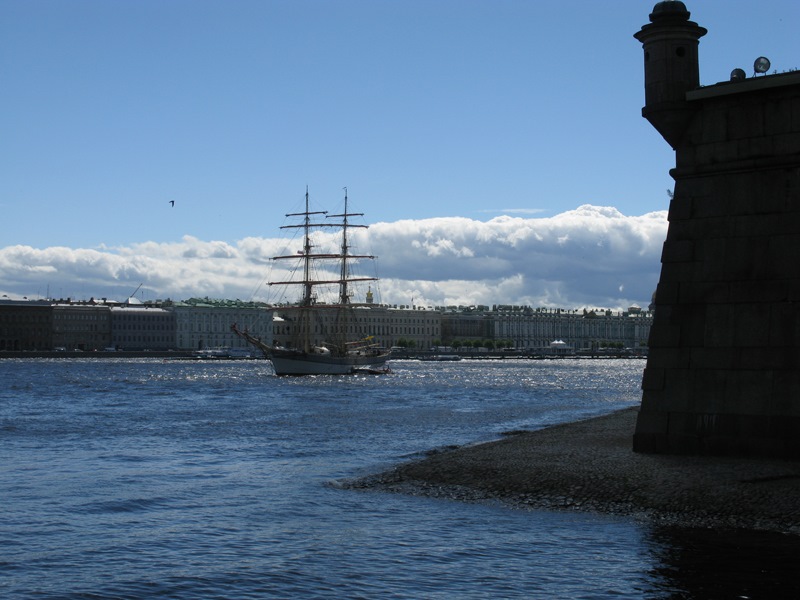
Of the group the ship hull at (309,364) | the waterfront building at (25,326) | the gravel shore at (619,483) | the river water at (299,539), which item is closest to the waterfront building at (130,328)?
the waterfront building at (25,326)

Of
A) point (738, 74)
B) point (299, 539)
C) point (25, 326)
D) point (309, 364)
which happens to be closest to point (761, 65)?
point (738, 74)

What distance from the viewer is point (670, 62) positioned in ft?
65.5

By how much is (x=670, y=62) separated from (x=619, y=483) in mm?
8123

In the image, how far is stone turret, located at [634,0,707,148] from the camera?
19.8m

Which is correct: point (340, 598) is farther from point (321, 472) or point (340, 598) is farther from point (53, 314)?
point (53, 314)

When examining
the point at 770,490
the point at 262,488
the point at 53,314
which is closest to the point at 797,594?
the point at 770,490

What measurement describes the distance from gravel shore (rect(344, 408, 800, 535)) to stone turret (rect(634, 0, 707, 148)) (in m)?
6.19

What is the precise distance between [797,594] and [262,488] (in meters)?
11.2

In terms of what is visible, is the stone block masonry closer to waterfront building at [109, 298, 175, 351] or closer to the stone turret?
the stone turret

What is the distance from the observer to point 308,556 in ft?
47.4

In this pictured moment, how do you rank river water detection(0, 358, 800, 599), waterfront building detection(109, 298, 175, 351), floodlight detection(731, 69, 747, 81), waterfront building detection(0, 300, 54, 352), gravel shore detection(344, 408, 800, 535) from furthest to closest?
waterfront building detection(109, 298, 175, 351), waterfront building detection(0, 300, 54, 352), floodlight detection(731, 69, 747, 81), gravel shore detection(344, 408, 800, 535), river water detection(0, 358, 800, 599)

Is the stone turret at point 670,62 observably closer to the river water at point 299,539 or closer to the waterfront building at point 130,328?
the river water at point 299,539

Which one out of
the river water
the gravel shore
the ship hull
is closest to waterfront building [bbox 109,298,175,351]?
the ship hull

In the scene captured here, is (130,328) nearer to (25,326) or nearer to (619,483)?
(25,326)
